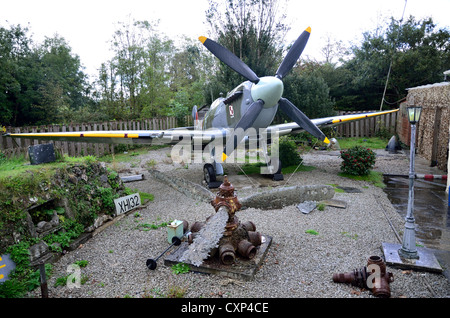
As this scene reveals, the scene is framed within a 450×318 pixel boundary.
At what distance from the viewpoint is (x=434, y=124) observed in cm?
1148

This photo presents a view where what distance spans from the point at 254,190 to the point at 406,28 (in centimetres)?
1997

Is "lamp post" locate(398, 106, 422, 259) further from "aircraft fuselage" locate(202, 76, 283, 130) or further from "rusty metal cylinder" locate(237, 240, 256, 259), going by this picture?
"aircraft fuselage" locate(202, 76, 283, 130)

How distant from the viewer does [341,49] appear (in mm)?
32500

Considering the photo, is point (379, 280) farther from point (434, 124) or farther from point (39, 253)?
point (434, 124)

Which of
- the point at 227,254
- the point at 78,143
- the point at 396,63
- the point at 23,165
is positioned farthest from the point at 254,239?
the point at 396,63

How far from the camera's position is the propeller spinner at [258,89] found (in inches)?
293

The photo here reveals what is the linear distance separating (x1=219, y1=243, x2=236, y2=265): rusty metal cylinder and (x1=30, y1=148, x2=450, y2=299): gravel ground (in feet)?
0.88

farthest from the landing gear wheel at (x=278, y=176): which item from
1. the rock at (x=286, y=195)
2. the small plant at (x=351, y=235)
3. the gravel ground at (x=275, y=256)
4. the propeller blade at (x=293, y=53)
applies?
the small plant at (x=351, y=235)

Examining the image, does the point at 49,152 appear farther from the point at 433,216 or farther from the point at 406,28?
the point at 406,28

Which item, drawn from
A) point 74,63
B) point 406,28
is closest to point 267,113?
point 406,28

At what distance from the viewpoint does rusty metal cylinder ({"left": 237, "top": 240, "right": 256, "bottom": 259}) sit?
14.1ft

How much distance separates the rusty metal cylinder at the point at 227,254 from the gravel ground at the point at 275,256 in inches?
10.6

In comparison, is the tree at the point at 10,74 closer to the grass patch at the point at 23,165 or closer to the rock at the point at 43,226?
the grass patch at the point at 23,165

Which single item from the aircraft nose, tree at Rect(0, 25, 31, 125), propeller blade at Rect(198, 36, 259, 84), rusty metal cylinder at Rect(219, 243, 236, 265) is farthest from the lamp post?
tree at Rect(0, 25, 31, 125)
